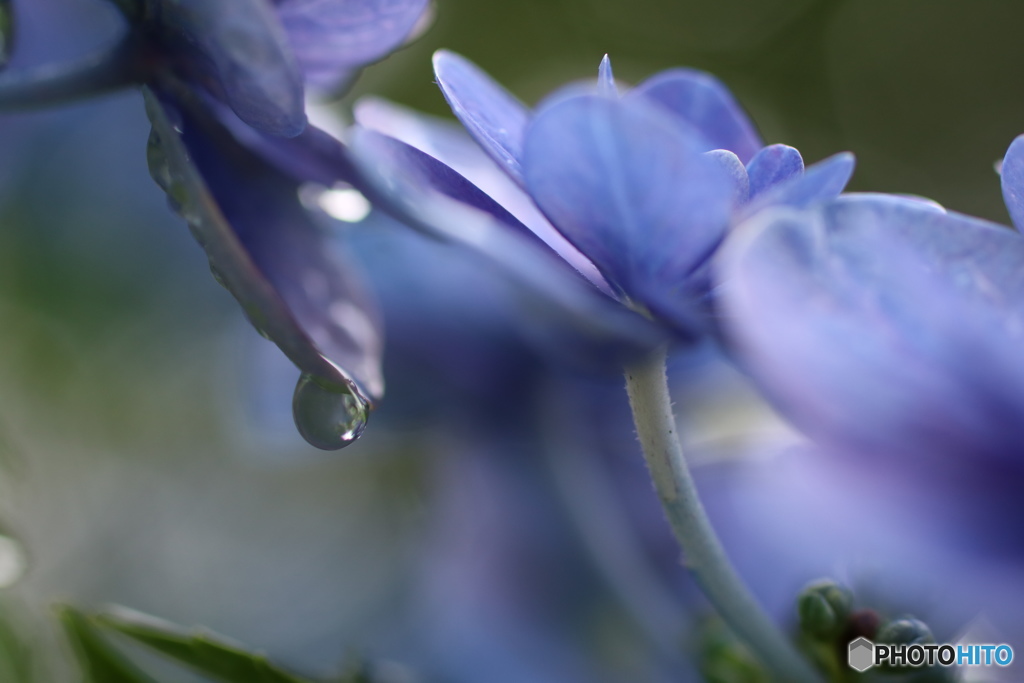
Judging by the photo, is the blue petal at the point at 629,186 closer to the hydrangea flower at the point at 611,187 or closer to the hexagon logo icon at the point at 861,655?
the hydrangea flower at the point at 611,187

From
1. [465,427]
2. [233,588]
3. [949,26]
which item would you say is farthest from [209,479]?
[949,26]

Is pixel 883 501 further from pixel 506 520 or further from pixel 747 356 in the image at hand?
pixel 506 520

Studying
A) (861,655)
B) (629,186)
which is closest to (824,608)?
(861,655)

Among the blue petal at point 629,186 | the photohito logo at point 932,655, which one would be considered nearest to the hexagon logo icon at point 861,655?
the photohito logo at point 932,655

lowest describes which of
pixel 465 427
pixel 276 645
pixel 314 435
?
pixel 276 645

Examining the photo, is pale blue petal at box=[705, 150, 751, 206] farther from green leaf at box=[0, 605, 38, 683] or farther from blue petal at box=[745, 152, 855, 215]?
green leaf at box=[0, 605, 38, 683]

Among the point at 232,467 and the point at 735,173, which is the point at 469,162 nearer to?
the point at 735,173
